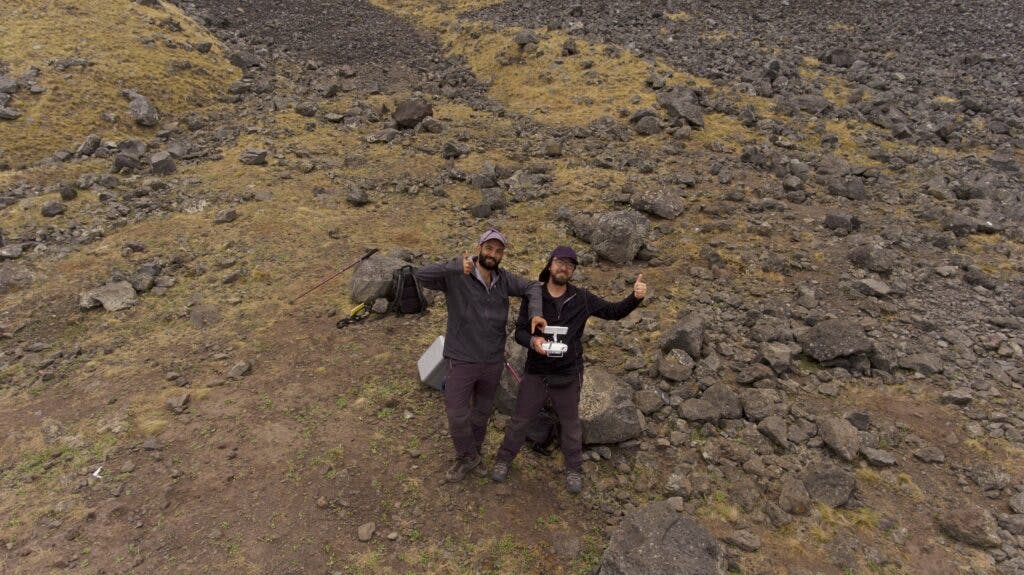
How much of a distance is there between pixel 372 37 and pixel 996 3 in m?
32.9

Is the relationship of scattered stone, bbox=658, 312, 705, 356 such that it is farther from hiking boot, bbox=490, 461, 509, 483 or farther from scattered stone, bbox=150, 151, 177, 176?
scattered stone, bbox=150, 151, 177, 176

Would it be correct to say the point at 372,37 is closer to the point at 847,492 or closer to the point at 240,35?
the point at 240,35

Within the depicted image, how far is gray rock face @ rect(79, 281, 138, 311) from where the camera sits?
9.95 m

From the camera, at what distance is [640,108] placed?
19.0 metres

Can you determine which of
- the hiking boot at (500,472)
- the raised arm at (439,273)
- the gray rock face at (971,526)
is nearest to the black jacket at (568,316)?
the raised arm at (439,273)

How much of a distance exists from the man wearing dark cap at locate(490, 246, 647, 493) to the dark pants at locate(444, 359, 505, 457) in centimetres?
36

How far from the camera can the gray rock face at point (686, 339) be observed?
8078mm

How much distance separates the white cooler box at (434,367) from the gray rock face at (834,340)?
18.2ft

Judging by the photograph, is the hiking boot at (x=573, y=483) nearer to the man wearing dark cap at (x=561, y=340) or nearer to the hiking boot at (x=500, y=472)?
the man wearing dark cap at (x=561, y=340)

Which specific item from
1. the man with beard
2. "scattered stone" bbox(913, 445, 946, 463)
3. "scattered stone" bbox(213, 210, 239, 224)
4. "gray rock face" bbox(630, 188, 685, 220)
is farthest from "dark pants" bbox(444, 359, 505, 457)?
"scattered stone" bbox(213, 210, 239, 224)

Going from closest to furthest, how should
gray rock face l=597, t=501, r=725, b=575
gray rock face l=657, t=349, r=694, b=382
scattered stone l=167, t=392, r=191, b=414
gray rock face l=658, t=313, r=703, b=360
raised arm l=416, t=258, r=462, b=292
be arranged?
gray rock face l=597, t=501, r=725, b=575
raised arm l=416, t=258, r=462, b=292
scattered stone l=167, t=392, r=191, b=414
gray rock face l=657, t=349, r=694, b=382
gray rock face l=658, t=313, r=703, b=360

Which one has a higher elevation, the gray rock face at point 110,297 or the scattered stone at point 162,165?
the scattered stone at point 162,165

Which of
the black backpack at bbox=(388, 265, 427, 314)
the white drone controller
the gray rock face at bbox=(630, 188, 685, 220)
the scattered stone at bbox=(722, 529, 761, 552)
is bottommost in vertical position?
the scattered stone at bbox=(722, 529, 761, 552)

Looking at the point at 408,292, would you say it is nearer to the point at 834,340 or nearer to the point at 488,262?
the point at 488,262
